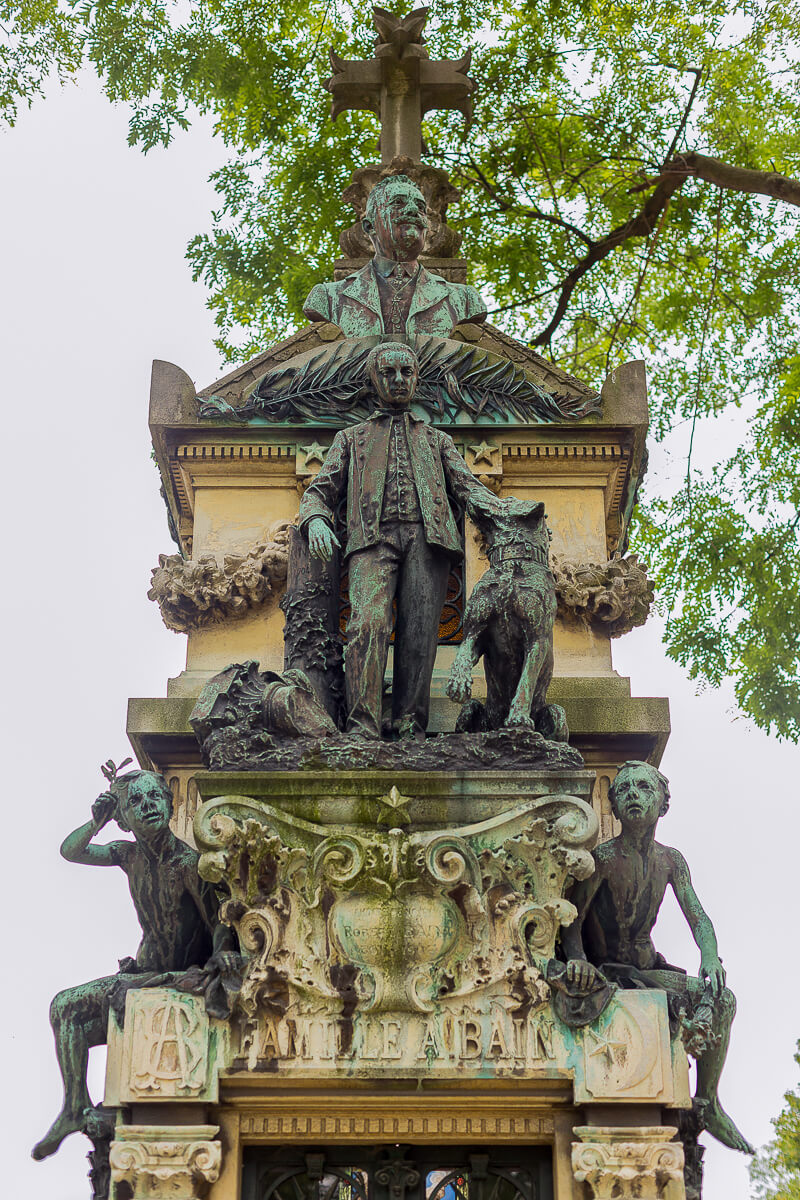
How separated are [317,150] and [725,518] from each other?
5.83 metres

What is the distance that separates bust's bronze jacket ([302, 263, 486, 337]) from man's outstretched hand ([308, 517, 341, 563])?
2.33 meters

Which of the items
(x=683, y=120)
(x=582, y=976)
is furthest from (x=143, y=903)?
(x=683, y=120)

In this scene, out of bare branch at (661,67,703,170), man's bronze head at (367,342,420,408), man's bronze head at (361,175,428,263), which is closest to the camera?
Result: man's bronze head at (367,342,420,408)

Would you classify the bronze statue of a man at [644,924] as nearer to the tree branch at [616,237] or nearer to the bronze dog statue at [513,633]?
the bronze dog statue at [513,633]

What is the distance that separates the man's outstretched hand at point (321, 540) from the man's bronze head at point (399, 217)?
2.53 m

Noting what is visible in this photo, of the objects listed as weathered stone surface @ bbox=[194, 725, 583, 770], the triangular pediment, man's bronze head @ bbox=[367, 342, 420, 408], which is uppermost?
the triangular pediment

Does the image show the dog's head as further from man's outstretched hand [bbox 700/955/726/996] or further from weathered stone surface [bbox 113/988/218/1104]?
weathered stone surface [bbox 113/988/218/1104]

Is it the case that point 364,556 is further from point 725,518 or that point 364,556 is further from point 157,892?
point 725,518

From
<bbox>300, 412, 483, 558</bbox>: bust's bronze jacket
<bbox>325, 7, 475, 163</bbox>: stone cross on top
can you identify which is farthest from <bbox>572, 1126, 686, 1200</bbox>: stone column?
<bbox>325, 7, 475, 163</bbox>: stone cross on top

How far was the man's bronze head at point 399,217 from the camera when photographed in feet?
34.7

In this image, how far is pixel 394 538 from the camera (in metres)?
8.91

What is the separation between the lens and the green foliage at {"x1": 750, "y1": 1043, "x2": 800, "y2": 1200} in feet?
58.6

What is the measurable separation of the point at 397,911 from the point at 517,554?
76.9 inches

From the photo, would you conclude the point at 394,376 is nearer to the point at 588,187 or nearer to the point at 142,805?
the point at 142,805
